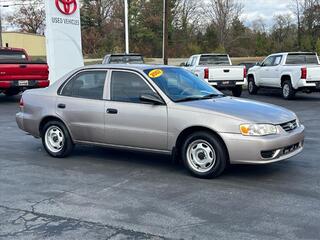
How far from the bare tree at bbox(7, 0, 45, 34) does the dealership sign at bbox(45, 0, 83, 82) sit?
6928 centimetres

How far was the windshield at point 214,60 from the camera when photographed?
19.0 meters

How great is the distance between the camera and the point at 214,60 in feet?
62.8

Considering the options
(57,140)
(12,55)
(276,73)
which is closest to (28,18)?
(12,55)

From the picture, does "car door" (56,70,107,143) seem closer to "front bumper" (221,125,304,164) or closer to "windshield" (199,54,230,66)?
"front bumper" (221,125,304,164)

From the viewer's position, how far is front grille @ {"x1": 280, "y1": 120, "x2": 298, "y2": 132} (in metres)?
6.20

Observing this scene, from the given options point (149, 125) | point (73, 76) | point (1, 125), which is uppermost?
point (73, 76)

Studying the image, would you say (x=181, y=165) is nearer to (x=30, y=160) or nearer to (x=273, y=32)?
(x=30, y=160)

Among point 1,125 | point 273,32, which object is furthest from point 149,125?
point 273,32

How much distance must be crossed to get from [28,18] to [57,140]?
81985 mm

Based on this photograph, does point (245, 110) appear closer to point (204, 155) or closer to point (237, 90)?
point (204, 155)

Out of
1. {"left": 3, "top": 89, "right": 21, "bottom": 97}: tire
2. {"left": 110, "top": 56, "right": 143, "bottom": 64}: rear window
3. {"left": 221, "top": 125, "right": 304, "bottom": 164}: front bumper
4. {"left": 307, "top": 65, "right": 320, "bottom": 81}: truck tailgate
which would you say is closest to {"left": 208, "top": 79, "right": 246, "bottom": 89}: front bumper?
{"left": 307, "top": 65, "right": 320, "bottom": 81}: truck tailgate

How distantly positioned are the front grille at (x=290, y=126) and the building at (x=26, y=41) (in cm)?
7014

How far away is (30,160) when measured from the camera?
24.8 ft

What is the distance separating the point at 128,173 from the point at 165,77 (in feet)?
5.01
